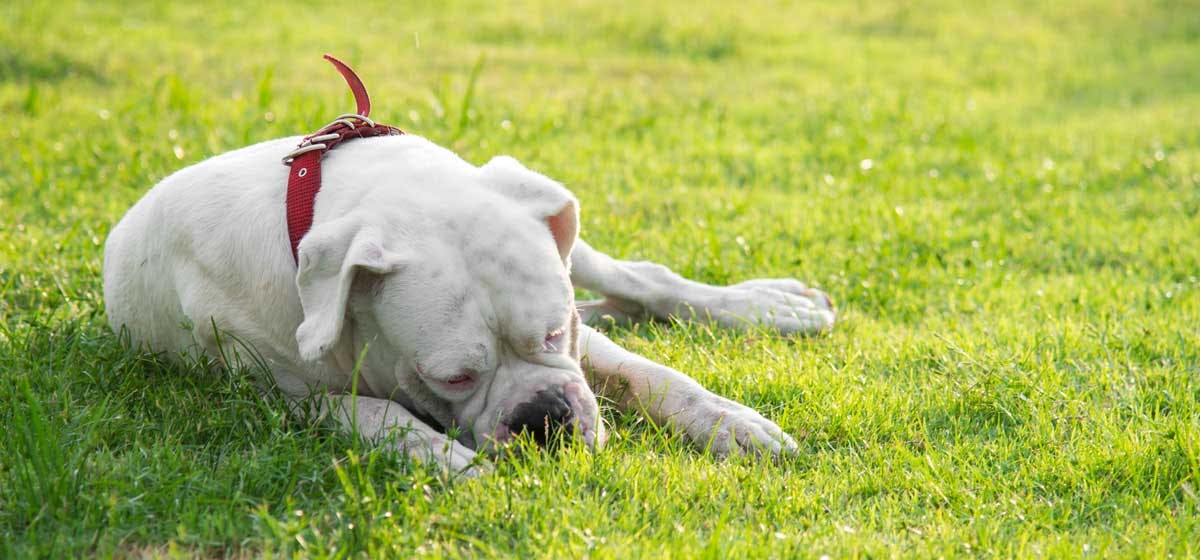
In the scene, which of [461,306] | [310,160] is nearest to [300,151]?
[310,160]

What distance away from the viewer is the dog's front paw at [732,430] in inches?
141

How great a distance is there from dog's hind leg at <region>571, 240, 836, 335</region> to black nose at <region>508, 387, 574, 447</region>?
1.37 metres

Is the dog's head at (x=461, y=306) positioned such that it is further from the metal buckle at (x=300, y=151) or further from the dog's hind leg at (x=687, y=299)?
the dog's hind leg at (x=687, y=299)

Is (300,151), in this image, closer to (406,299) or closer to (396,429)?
(406,299)

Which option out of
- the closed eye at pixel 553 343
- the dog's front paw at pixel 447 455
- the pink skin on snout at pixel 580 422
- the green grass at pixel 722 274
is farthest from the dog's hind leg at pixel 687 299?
the dog's front paw at pixel 447 455

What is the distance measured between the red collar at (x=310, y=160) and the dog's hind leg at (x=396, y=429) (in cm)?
46

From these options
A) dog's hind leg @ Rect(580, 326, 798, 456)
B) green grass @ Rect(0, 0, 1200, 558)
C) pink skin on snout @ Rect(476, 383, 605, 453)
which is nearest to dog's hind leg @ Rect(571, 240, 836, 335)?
green grass @ Rect(0, 0, 1200, 558)

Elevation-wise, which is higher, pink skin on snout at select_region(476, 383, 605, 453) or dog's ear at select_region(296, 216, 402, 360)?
dog's ear at select_region(296, 216, 402, 360)

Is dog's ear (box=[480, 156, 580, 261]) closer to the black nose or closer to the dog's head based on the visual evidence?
the dog's head

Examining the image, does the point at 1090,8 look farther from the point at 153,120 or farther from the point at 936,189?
the point at 153,120

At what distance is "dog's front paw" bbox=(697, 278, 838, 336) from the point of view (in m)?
4.75

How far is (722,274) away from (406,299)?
7.98 feet

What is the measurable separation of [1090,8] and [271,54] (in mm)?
9906

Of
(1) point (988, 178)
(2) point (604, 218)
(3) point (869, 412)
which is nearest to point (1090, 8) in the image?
(1) point (988, 178)
